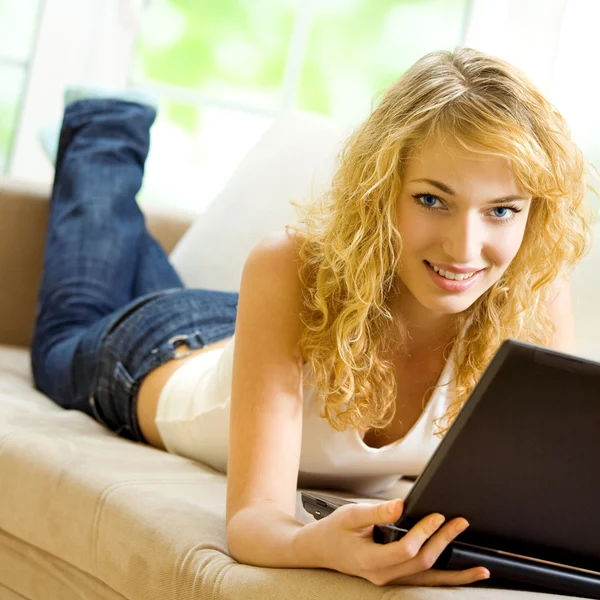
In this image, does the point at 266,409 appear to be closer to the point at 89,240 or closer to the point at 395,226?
the point at 395,226

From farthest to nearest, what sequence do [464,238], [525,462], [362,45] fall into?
[362,45]
[464,238]
[525,462]

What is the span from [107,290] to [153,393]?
48cm

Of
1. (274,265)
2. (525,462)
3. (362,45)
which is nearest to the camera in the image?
(525,462)

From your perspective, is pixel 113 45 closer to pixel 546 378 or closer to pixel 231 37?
pixel 231 37

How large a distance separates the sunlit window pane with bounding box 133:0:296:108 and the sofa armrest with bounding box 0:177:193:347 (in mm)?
1254

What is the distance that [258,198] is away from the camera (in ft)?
6.99

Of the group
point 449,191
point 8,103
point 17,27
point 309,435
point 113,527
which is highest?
point 17,27

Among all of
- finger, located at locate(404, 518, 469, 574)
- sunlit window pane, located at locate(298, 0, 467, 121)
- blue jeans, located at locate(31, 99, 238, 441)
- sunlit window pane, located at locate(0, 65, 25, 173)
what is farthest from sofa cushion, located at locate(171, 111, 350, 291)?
sunlit window pane, located at locate(0, 65, 25, 173)

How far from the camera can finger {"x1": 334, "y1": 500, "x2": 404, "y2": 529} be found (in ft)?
2.85

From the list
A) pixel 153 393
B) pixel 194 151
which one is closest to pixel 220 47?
pixel 194 151

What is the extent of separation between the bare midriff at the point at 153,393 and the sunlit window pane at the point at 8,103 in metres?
2.03

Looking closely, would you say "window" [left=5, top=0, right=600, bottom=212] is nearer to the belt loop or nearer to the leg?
the leg

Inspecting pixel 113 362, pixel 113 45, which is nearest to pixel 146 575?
pixel 113 362

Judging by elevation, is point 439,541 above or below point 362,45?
below
